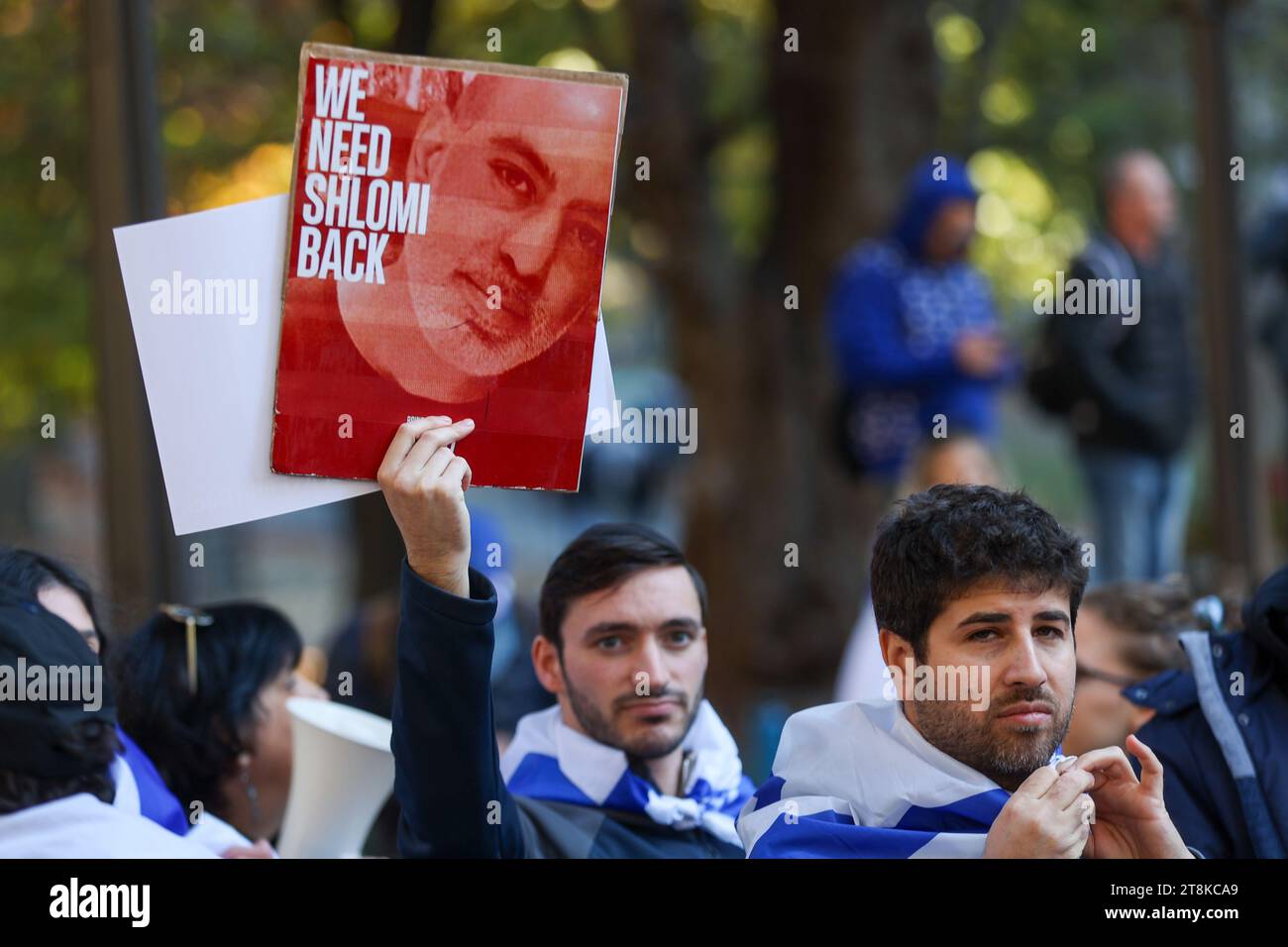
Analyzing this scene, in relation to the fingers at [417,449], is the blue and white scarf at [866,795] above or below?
below

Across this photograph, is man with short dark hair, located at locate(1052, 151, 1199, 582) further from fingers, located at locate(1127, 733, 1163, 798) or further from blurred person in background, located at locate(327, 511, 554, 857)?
fingers, located at locate(1127, 733, 1163, 798)

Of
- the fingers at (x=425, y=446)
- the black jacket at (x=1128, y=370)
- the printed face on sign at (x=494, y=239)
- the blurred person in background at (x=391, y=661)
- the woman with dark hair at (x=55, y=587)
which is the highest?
the black jacket at (x=1128, y=370)

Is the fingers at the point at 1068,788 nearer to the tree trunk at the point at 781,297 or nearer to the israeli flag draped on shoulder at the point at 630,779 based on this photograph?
the israeli flag draped on shoulder at the point at 630,779

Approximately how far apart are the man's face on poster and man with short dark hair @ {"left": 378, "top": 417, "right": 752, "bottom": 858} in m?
0.38

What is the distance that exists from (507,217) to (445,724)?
0.77 metres

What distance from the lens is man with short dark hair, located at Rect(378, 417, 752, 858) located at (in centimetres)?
252

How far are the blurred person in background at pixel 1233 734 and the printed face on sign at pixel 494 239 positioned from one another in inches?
45.8

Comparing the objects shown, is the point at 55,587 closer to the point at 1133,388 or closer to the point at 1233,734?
the point at 1233,734

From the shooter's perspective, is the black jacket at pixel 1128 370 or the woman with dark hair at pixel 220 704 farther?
the black jacket at pixel 1128 370

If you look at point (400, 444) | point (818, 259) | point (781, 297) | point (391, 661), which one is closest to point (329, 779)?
point (400, 444)

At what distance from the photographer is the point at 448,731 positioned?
8.08 ft

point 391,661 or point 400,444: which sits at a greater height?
point 400,444

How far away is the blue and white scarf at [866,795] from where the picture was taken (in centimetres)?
225

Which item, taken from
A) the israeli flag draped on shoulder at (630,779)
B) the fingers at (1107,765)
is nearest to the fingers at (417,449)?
the israeli flag draped on shoulder at (630,779)
